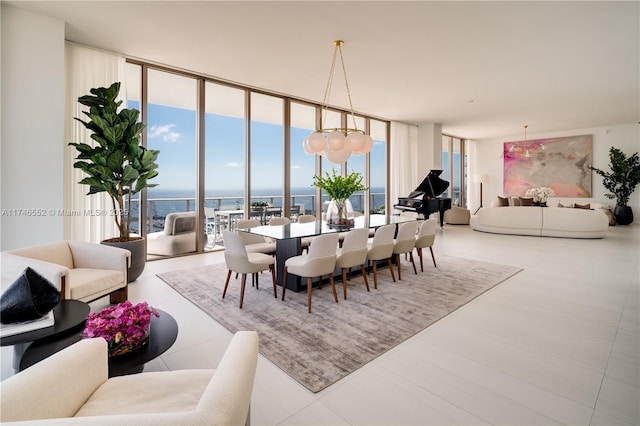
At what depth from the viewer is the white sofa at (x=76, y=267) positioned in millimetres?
2424

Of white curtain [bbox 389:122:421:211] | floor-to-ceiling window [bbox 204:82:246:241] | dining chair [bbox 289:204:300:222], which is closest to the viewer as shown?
floor-to-ceiling window [bbox 204:82:246:241]

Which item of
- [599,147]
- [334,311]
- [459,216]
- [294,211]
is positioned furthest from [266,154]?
[599,147]

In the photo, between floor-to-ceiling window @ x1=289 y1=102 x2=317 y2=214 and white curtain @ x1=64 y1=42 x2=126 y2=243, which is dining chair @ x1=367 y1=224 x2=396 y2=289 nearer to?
floor-to-ceiling window @ x1=289 y1=102 x2=317 y2=214

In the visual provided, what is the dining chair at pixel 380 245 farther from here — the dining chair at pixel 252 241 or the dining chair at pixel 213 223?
the dining chair at pixel 213 223

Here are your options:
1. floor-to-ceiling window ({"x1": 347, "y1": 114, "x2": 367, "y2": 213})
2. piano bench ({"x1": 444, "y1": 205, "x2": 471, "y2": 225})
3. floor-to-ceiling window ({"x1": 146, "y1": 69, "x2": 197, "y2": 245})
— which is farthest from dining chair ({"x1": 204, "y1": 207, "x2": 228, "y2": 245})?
piano bench ({"x1": 444, "y1": 205, "x2": 471, "y2": 225})

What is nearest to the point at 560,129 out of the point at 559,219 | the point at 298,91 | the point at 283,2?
the point at 559,219

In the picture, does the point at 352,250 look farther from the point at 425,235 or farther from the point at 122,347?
the point at 122,347

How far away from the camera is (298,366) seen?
2127 mm

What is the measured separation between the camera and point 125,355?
66.5 inches

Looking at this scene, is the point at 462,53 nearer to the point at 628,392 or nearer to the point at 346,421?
the point at 628,392

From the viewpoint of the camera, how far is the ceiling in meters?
3.47

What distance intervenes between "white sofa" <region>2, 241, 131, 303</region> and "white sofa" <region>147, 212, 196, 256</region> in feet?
7.01

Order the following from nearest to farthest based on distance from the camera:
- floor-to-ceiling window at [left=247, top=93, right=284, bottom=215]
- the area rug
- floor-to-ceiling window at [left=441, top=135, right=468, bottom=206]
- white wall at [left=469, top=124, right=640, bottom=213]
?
the area rug, floor-to-ceiling window at [left=247, top=93, right=284, bottom=215], white wall at [left=469, top=124, right=640, bottom=213], floor-to-ceiling window at [left=441, top=135, right=468, bottom=206]

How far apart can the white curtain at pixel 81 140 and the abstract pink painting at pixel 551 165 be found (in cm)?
1125
